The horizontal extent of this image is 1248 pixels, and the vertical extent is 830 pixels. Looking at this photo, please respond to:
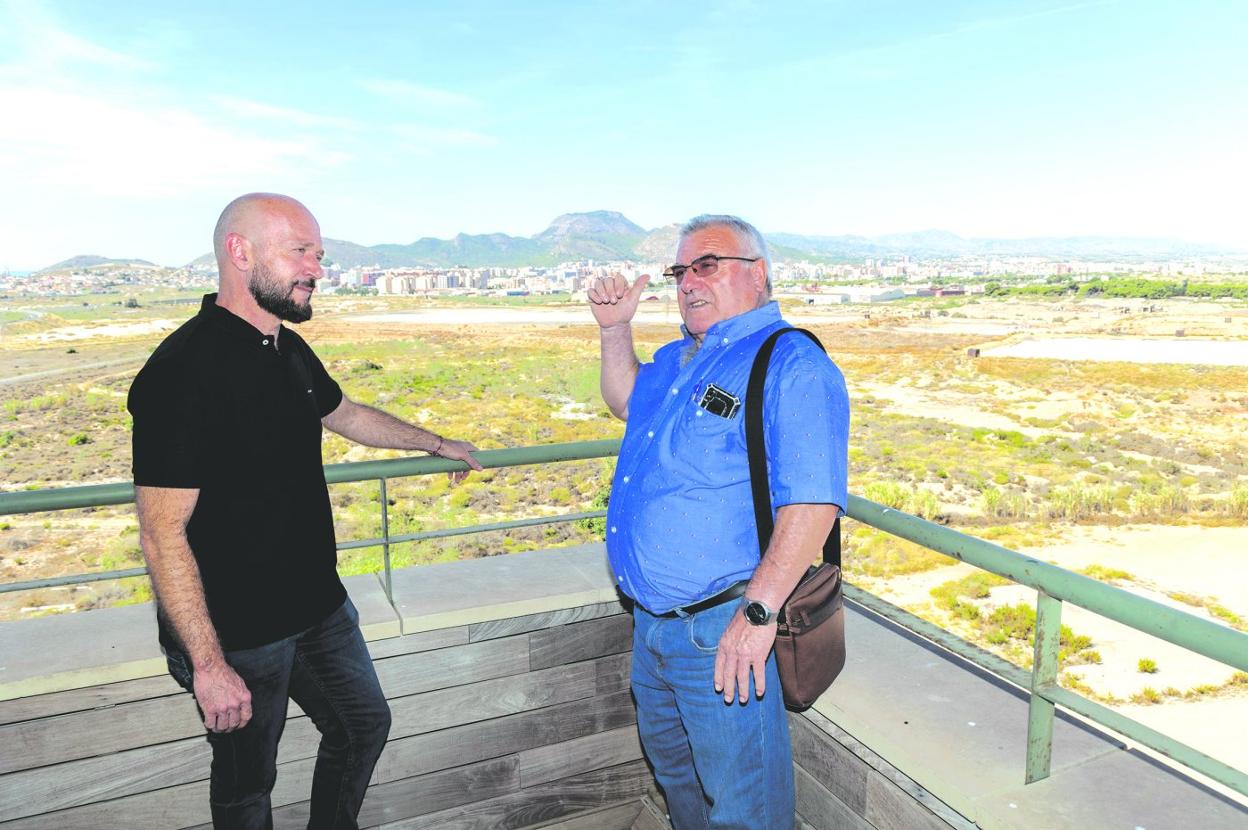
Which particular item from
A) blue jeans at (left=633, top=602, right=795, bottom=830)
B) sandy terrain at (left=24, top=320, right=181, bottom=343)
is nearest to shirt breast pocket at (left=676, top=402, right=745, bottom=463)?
blue jeans at (left=633, top=602, right=795, bottom=830)

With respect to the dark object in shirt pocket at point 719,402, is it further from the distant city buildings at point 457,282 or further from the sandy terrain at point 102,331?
the distant city buildings at point 457,282

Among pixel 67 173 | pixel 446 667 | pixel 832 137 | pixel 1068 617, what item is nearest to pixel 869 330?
pixel 832 137

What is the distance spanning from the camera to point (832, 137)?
118 metres

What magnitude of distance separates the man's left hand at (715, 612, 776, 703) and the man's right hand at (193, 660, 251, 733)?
2.88ft

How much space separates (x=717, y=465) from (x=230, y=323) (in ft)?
Result: 3.21

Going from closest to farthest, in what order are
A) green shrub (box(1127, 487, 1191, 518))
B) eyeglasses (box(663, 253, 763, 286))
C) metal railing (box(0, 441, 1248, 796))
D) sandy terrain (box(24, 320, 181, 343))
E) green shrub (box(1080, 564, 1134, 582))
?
metal railing (box(0, 441, 1248, 796)), eyeglasses (box(663, 253, 763, 286)), green shrub (box(1080, 564, 1134, 582)), green shrub (box(1127, 487, 1191, 518)), sandy terrain (box(24, 320, 181, 343))

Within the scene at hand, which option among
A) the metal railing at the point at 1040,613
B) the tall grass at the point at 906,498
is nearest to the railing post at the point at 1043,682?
the metal railing at the point at 1040,613

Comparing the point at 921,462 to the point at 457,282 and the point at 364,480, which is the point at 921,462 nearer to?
the point at 364,480

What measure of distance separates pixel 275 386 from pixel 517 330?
8586 centimetres

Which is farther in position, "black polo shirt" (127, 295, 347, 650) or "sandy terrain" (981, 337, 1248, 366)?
"sandy terrain" (981, 337, 1248, 366)

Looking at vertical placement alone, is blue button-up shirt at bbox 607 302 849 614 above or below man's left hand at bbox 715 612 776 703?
above

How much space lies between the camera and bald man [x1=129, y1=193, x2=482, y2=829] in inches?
54.6

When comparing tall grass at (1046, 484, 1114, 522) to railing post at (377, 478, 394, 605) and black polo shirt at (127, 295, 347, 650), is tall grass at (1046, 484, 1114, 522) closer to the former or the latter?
railing post at (377, 478, 394, 605)

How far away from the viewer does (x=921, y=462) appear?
3209 cm
